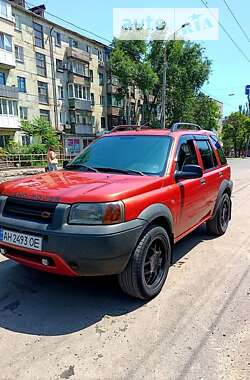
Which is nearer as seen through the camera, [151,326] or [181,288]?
[151,326]

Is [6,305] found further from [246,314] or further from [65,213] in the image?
[246,314]

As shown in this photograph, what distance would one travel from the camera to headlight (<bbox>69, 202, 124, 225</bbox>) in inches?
120

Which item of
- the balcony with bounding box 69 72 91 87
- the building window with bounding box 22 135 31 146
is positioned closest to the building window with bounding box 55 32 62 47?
the balcony with bounding box 69 72 91 87

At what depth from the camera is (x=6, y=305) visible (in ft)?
11.3

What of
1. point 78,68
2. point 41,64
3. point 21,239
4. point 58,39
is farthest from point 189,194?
point 78,68

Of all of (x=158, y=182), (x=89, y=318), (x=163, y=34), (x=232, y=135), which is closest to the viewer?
(x=89, y=318)

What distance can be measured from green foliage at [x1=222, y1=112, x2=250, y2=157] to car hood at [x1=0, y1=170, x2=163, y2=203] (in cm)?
6583

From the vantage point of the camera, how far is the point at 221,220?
5.97 metres

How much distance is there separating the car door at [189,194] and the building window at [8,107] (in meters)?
29.8

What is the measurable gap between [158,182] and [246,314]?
5.16 feet

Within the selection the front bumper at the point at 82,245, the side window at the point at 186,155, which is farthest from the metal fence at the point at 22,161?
the front bumper at the point at 82,245

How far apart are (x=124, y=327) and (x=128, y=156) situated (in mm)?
2024

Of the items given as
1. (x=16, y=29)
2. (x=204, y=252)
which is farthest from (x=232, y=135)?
(x=204, y=252)

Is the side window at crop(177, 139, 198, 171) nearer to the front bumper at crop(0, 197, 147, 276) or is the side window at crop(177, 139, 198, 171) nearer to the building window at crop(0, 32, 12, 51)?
the front bumper at crop(0, 197, 147, 276)
